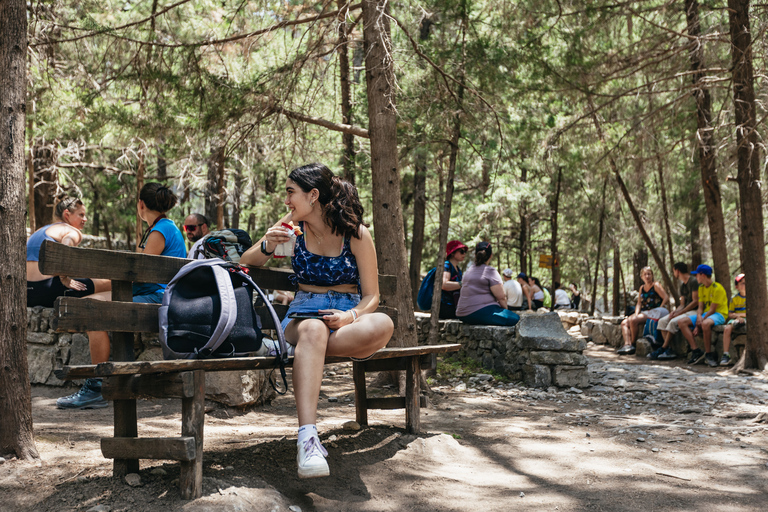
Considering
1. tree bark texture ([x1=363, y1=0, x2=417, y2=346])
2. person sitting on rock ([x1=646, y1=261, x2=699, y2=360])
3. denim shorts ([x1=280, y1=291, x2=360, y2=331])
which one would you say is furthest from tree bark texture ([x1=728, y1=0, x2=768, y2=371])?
denim shorts ([x1=280, y1=291, x2=360, y2=331])

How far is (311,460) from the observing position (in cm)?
286

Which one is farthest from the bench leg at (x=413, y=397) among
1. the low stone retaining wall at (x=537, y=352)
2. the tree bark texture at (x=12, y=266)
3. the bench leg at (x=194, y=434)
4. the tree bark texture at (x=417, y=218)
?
the tree bark texture at (x=417, y=218)

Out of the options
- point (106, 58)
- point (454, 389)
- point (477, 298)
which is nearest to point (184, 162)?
point (106, 58)

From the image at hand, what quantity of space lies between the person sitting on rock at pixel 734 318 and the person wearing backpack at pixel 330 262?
7137 millimetres

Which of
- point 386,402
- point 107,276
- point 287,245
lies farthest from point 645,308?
point 107,276

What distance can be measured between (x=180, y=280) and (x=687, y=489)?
118 inches

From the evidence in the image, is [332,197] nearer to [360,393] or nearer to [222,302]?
[222,302]

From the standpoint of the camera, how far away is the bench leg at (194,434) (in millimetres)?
2719

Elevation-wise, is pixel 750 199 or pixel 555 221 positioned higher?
pixel 555 221

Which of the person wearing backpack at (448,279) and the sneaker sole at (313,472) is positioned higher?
the person wearing backpack at (448,279)

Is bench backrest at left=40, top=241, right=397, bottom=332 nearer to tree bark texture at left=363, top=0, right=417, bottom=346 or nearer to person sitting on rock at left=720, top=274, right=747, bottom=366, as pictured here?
tree bark texture at left=363, top=0, right=417, bottom=346

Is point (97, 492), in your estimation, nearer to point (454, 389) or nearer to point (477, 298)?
point (454, 389)

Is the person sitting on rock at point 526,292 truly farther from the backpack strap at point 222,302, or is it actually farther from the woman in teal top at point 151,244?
the backpack strap at point 222,302

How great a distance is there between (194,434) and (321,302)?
1.02 metres
